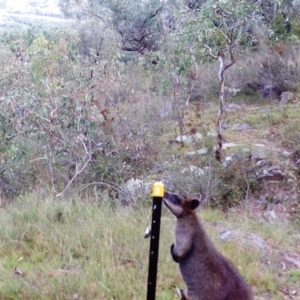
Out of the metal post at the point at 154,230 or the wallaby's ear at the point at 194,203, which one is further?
the wallaby's ear at the point at 194,203

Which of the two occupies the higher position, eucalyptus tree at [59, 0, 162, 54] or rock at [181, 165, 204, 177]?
eucalyptus tree at [59, 0, 162, 54]

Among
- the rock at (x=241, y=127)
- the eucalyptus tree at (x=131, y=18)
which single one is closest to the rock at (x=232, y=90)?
the rock at (x=241, y=127)

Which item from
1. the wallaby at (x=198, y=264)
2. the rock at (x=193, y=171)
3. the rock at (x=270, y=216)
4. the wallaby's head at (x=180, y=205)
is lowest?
the rock at (x=270, y=216)

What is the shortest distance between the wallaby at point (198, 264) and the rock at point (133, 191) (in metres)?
2.80

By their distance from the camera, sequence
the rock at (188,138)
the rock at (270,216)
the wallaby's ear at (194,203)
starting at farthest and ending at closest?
the rock at (188,138) → the rock at (270,216) → the wallaby's ear at (194,203)

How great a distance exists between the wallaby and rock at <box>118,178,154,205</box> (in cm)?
280

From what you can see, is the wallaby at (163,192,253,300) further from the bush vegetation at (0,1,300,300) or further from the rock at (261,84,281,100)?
the rock at (261,84,281,100)

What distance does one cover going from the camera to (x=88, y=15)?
17.6 meters

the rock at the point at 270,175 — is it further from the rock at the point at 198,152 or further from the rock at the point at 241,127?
the rock at the point at 241,127

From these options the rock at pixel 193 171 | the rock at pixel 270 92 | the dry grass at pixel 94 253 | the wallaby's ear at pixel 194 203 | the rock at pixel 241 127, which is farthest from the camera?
the rock at pixel 270 92

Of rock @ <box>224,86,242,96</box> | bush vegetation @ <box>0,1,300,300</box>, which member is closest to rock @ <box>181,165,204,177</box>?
bush vegetation @ <box>0,1,300,300</box>

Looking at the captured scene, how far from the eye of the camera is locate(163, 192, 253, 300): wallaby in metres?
4.06

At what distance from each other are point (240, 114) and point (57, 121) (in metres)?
5.62

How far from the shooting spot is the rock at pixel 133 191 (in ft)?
23.9
